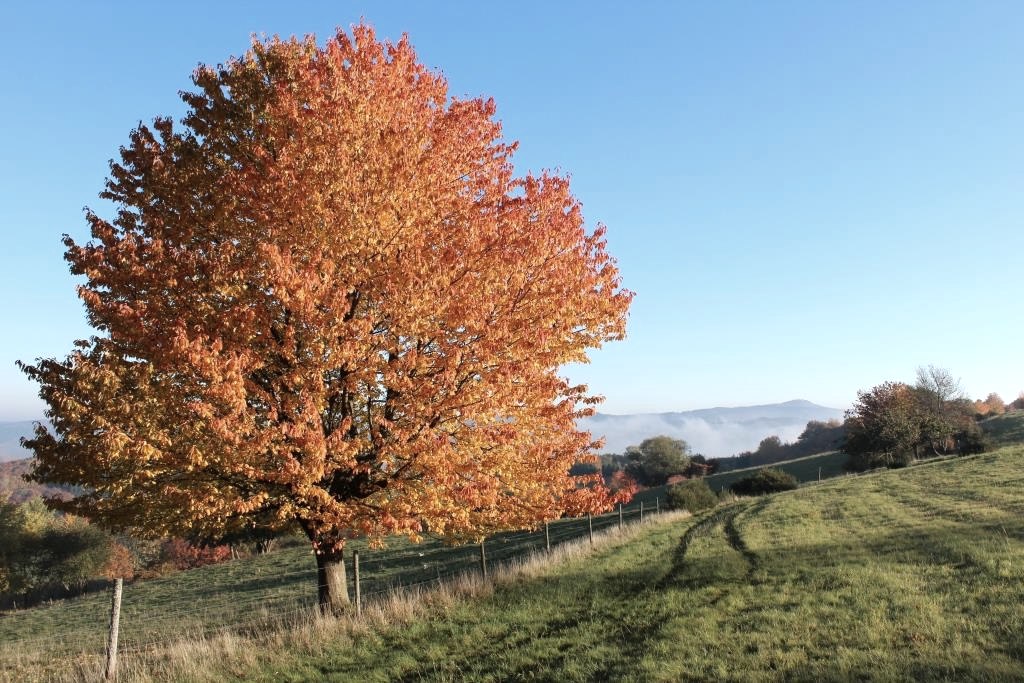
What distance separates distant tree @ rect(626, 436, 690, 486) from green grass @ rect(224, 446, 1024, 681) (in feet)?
278

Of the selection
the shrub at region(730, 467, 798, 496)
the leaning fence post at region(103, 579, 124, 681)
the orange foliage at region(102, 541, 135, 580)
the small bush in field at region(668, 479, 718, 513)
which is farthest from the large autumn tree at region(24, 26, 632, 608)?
the orange foliage at region(102, 541, 135, 580)

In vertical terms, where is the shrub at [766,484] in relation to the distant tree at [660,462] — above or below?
below

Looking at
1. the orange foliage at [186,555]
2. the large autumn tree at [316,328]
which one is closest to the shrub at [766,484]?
the large autumn tree at [316,328]

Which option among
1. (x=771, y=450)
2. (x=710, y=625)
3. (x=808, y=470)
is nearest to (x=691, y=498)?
(x=710, y=625)

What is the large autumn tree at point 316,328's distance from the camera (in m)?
9.80

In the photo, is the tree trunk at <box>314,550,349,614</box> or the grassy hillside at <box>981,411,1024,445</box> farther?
the grassy hillside at <box>981,411,1024,445</box>

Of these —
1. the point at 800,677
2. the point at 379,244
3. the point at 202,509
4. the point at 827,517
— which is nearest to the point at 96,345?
the point at 202,509

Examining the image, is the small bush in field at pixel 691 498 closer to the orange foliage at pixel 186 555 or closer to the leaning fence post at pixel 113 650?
the leaning fence post at pixel 113 650

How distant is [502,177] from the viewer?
45.5 feet

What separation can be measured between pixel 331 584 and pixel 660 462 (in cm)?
9812

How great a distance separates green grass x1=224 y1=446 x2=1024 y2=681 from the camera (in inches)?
369

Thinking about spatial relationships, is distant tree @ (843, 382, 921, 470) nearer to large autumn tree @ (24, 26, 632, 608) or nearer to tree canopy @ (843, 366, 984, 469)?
tree canopy @ (843, 366, 984, 469)

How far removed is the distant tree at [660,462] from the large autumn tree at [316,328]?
3822 inches

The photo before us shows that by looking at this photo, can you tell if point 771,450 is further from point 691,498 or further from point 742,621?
point 742,621
